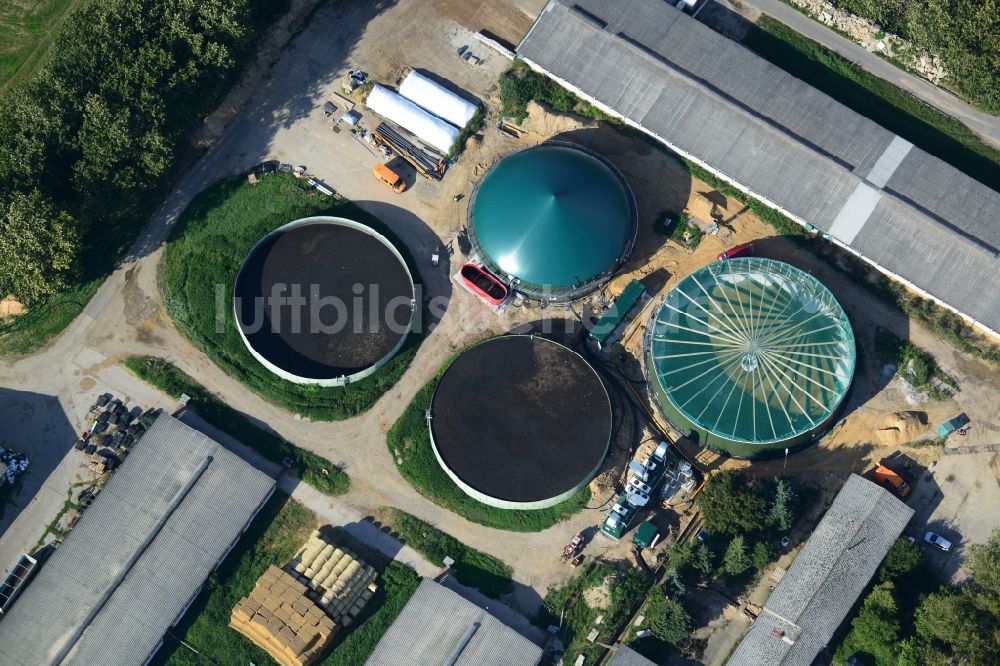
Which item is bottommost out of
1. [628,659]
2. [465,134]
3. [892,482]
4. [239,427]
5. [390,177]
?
[239,427]

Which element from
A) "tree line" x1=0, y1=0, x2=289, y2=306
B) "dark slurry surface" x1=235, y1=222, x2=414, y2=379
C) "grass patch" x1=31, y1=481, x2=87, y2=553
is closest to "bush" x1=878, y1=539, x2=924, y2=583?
"dark slurry surface" x1=235, y1=222, x2=414, y2=379

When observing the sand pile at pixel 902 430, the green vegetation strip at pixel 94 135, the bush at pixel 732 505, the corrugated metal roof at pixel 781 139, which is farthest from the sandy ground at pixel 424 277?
the bush at pixel 732 505

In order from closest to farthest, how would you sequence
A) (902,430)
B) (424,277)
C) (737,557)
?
(737,557) → (902,430) → (424,277)

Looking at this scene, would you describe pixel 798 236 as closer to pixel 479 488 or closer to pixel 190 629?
pixel 479 488

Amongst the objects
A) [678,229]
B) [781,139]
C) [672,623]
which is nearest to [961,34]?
[781,139]

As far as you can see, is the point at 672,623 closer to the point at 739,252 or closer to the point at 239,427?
the point at 739,252
